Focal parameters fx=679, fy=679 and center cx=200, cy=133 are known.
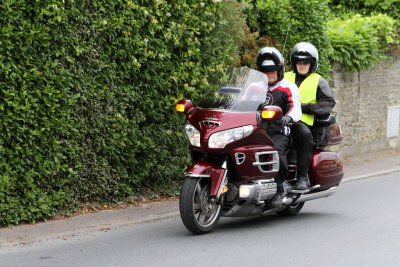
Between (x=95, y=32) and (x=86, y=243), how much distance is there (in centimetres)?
290

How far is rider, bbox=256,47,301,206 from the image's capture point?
8.29 m

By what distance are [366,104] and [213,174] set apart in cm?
1014

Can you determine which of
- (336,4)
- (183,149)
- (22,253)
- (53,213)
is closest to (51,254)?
(22,253)

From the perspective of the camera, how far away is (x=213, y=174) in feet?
24.6

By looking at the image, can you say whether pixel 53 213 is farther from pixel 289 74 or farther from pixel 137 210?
pixel 289 74

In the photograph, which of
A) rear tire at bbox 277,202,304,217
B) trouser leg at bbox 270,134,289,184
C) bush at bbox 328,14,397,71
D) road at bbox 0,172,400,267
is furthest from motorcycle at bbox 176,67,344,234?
bush at bbox 328,14,397,71

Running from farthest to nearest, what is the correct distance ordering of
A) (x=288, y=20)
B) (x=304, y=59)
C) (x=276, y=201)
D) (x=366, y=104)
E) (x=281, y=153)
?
(x=366, y=104) < (x=288, y=20) < (x=304, y=59) < (x=281, y=153) < (x=276, y=201)

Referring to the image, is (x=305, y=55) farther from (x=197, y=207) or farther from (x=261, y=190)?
(x=197, y=207)

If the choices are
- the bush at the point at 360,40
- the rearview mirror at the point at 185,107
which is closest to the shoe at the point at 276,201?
the rearview mirror at the point at 185,107

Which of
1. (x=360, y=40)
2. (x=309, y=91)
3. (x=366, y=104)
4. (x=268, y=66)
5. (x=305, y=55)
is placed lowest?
(x=366, y=104)

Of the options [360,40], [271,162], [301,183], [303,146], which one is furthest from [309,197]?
[360,40]

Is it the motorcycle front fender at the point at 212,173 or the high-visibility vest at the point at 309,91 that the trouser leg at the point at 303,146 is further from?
the motorcycle front fender at the point at 212,173

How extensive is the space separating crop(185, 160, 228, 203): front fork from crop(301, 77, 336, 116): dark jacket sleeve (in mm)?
1860

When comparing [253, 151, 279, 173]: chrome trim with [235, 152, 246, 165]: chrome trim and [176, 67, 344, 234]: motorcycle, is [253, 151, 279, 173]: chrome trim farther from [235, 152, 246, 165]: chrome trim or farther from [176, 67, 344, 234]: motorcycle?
[235, 152, 246, 165]: chrome trim
